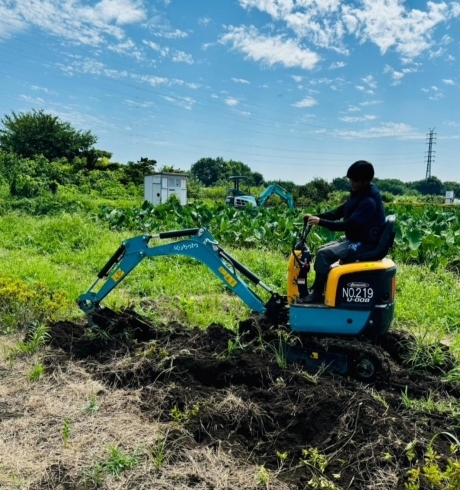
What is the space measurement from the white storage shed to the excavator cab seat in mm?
19032

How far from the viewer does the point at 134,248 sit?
4832 millimetres

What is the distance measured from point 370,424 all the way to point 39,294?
14.4 feet

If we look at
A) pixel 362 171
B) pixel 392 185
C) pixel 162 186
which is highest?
pixel 392 185

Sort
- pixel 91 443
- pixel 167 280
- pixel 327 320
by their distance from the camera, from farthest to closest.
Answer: pixel 167 280, pixel 327 320, pixel 91 443

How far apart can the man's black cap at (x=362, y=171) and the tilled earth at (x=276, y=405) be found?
5.71ft

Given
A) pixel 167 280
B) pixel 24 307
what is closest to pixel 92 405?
pixel 24 307

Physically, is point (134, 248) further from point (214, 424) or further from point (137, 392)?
point (214, 424)

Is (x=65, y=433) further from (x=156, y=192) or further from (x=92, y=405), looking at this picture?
(x=156, y=192)

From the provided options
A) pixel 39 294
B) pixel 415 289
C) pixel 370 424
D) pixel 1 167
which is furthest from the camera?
pixel 1 167

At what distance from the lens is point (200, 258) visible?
4691 millimetres

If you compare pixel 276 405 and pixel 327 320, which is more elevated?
pixel 327 320

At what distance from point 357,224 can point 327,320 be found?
873mm

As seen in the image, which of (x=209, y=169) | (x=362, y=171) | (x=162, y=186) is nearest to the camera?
(x=362, y=171)

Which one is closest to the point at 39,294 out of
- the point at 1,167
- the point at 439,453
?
the point at 439,453
